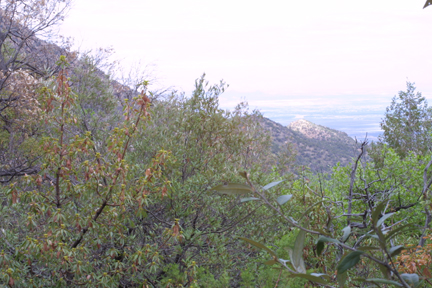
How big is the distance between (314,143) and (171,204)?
42.6 metres

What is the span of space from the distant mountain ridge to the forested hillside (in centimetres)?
2601

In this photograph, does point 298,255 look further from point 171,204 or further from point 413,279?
point 171,204

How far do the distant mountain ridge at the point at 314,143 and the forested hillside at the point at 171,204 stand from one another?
26005 millimetres

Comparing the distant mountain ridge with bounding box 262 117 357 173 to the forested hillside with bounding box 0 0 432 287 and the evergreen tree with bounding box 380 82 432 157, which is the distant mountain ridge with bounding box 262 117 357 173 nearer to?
the evergreen tree with bounding box 380 82 432 157

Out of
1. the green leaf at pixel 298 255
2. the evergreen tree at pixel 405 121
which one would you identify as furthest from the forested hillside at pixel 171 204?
the evergreen tree at pixel 405 121

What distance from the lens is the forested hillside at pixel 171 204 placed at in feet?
6.32

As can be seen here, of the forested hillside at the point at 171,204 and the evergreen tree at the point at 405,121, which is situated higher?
the evergreen tree at the point at 405,121

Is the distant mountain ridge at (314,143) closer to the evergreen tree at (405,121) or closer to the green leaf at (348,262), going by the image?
the evergreen tree at (405,121)

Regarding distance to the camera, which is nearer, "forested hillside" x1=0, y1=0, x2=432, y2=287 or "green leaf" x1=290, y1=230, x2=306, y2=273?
"green leaf" x1=290, y1=230, x2=306, y2=273

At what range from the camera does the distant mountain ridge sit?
38306 mm

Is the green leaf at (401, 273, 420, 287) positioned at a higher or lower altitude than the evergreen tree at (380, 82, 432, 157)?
lower

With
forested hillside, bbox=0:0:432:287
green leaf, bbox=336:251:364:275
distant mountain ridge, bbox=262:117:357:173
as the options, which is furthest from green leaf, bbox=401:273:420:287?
distant mountain ridge, bbox=262:117:357:173

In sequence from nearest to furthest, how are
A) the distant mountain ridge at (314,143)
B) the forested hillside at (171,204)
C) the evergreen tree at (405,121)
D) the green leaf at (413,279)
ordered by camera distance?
the green leaf at (413,279), the forested hillside at (171,204), the evergreen tree at (405,121), the distant mountain ridge at (314,143)

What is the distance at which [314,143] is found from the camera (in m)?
45.9
